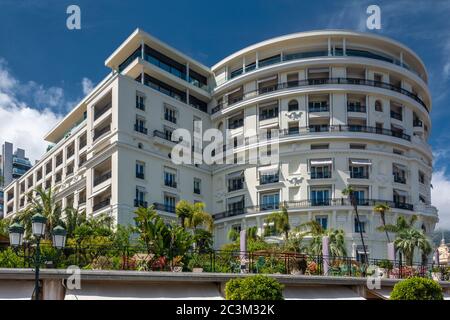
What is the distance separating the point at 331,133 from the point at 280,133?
4700 mm

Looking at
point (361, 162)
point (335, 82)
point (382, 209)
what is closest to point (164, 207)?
point (361, 162)

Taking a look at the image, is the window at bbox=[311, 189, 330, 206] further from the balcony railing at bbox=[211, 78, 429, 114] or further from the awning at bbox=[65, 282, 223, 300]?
the awning at bbox=[65, 282, 223, 300]

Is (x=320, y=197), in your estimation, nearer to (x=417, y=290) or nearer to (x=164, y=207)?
(x=164, y=207)

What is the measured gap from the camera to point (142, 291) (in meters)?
16.1

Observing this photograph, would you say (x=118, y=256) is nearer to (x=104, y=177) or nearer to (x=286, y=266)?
(x=286, y=266)

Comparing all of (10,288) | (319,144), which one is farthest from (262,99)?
(10,288)

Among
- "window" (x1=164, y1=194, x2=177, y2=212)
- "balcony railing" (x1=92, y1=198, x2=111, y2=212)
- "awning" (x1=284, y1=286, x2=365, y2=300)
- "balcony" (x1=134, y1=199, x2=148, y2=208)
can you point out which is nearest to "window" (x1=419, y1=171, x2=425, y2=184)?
"window" (x1=164, y1=194, x2=177, y2=212)

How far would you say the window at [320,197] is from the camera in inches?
1855

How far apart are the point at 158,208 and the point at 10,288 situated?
105ft

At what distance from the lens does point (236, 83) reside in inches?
2083

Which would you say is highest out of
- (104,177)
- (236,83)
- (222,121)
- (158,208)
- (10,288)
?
(236,83)

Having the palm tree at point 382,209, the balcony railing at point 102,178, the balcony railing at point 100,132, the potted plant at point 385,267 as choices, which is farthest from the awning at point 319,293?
the balcony railing at point 100,132

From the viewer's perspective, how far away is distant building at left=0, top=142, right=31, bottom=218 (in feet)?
312

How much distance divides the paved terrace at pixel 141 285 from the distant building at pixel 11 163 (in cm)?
8483
